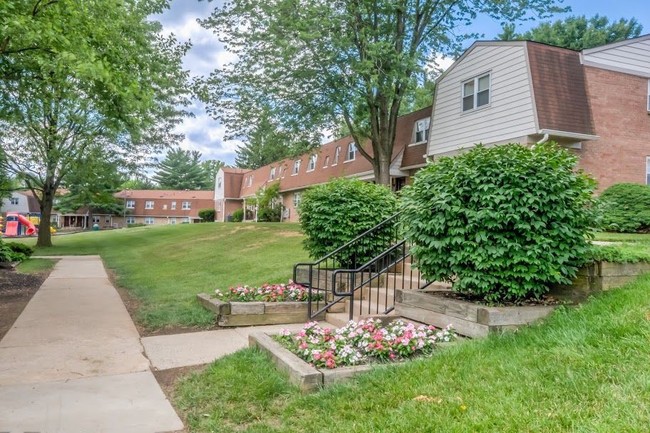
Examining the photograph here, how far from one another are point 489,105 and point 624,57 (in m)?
4.44

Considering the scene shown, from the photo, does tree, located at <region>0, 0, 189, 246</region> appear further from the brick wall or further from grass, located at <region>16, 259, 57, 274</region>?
the brick wall

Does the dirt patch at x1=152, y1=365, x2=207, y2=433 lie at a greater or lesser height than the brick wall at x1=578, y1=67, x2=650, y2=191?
lesser

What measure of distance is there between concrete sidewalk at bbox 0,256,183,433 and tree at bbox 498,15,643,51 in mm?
29366

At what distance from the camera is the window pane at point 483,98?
47.0 ft

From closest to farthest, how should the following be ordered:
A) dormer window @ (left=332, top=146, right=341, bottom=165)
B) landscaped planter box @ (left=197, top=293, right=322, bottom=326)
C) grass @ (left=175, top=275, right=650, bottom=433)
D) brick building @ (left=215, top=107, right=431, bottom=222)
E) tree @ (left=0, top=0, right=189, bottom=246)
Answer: grass @ (left=175, top=275, right=650, bottom=433) → landscaped planter box @ (left=197, top=293, right=322, bottom=326) → tree @ (left=0, top=0, right=189, bottom=246) → brick building @ (left=215, top=107, right=431, bottom=222) → dormer window @ (left=332, top=146, right=341, bottom=165)

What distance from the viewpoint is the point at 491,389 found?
121 inches

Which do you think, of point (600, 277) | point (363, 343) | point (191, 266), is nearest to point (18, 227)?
point (191, 266)

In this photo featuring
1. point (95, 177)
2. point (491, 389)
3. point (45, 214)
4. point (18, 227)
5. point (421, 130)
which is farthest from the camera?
point (18, 227)

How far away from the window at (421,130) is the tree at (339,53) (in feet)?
6.62

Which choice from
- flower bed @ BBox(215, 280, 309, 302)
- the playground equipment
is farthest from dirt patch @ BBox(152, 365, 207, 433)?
the playground equipment

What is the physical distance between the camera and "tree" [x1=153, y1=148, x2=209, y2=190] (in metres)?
69.9

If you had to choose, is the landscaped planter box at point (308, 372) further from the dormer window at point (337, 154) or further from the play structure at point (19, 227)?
the play structure at point (19, 227)

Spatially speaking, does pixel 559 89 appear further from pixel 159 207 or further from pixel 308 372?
pixel 159 207

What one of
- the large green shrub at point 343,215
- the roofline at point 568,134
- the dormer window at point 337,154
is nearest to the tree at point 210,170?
the dormer window at point 337,154
